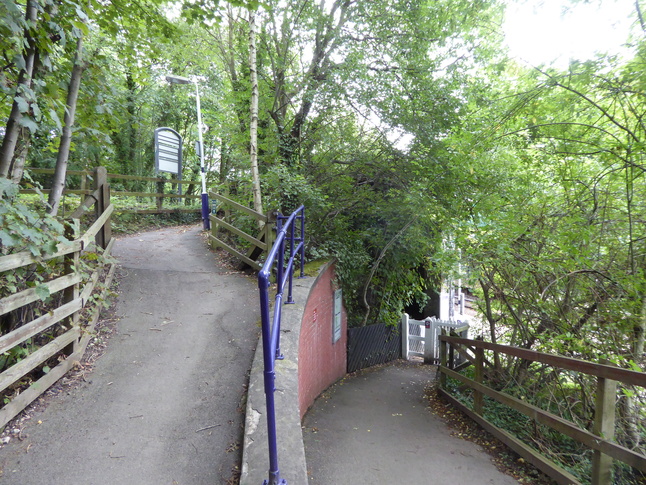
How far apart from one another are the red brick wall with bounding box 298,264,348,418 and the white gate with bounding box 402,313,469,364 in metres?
3.74

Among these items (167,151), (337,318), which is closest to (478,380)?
(337,318)

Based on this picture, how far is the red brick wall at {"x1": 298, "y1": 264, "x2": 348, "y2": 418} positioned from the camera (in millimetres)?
4805

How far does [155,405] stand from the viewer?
2920 mm

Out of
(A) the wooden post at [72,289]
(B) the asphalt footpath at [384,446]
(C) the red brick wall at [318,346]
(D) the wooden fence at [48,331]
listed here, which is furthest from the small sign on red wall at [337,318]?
(A) the wooden post at [72,289]

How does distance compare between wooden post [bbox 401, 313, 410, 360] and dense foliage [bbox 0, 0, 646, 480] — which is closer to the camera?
dense foliage [bbox 0, 0, 646, 480]

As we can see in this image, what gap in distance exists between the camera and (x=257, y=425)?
2572mm

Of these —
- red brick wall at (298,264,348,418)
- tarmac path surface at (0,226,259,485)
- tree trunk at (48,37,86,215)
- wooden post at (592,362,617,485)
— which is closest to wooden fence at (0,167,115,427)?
tarmac path surface at (0,226,259,485)

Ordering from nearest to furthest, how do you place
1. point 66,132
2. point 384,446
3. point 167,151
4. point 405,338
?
point 66,132, point 384,446, point 167,151, point 405,338

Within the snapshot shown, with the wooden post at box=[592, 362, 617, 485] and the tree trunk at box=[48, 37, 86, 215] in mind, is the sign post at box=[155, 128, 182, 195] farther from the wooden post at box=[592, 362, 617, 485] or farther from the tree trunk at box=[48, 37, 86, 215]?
the wooden post at box=[592, 362, 617, 485]

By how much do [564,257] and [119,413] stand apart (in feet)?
16.8

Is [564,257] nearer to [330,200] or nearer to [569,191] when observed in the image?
[569,191]

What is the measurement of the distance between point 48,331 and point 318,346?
144 inches

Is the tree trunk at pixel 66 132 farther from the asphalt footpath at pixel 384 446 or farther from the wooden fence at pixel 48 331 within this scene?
the asphalt footpath at pixel 384 446

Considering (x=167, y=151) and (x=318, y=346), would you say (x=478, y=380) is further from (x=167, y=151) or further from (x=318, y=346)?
(x=167, y=151)
